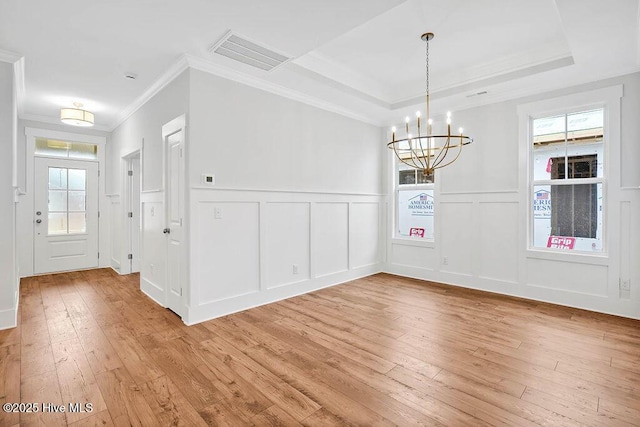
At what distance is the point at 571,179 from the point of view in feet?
12.6

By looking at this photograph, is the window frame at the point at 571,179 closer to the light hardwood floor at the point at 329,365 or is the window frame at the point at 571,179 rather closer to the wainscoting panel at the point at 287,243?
the light hardwood floor at the point at 329,365

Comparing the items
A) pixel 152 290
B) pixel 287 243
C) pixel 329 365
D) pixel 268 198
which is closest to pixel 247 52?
pixel 268 198

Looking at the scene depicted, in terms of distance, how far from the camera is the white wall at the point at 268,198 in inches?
131

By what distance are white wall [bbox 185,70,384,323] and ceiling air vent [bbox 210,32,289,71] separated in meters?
0.38

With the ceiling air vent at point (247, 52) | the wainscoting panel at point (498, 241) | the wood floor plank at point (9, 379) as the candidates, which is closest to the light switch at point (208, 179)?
the ceiling air vent at point (247, 52)

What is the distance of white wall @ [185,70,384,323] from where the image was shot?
3.32 metres

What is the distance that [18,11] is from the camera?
8.05 feet

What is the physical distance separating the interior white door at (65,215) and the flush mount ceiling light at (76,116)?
5.02ft

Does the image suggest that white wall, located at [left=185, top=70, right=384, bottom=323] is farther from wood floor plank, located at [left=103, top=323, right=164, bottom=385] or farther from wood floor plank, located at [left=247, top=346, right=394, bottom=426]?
wood floor plank, located at [left=247, top=346, right=394, bottom=426]

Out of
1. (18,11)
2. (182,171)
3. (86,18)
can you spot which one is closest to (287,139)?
(182,171)

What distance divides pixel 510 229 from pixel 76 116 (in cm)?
632

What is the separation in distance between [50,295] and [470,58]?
20.7 ft

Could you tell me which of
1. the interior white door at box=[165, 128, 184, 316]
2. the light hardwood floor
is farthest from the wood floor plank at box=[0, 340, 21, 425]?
the interior white door at box=[165, 128, 184, 316]

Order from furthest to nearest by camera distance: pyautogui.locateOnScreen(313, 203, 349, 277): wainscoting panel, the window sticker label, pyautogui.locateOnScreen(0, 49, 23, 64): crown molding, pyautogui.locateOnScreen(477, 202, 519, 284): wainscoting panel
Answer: pyautogui.locateOnScreen(313, 203, 349, 277): wainscoting panel
pyautogui.locateOnScreen(477, 202, 519, 284): wainscoting panel
the window sticker label
pyautogui.locateOnScreen(0, 49, 23, 64): crown molding
